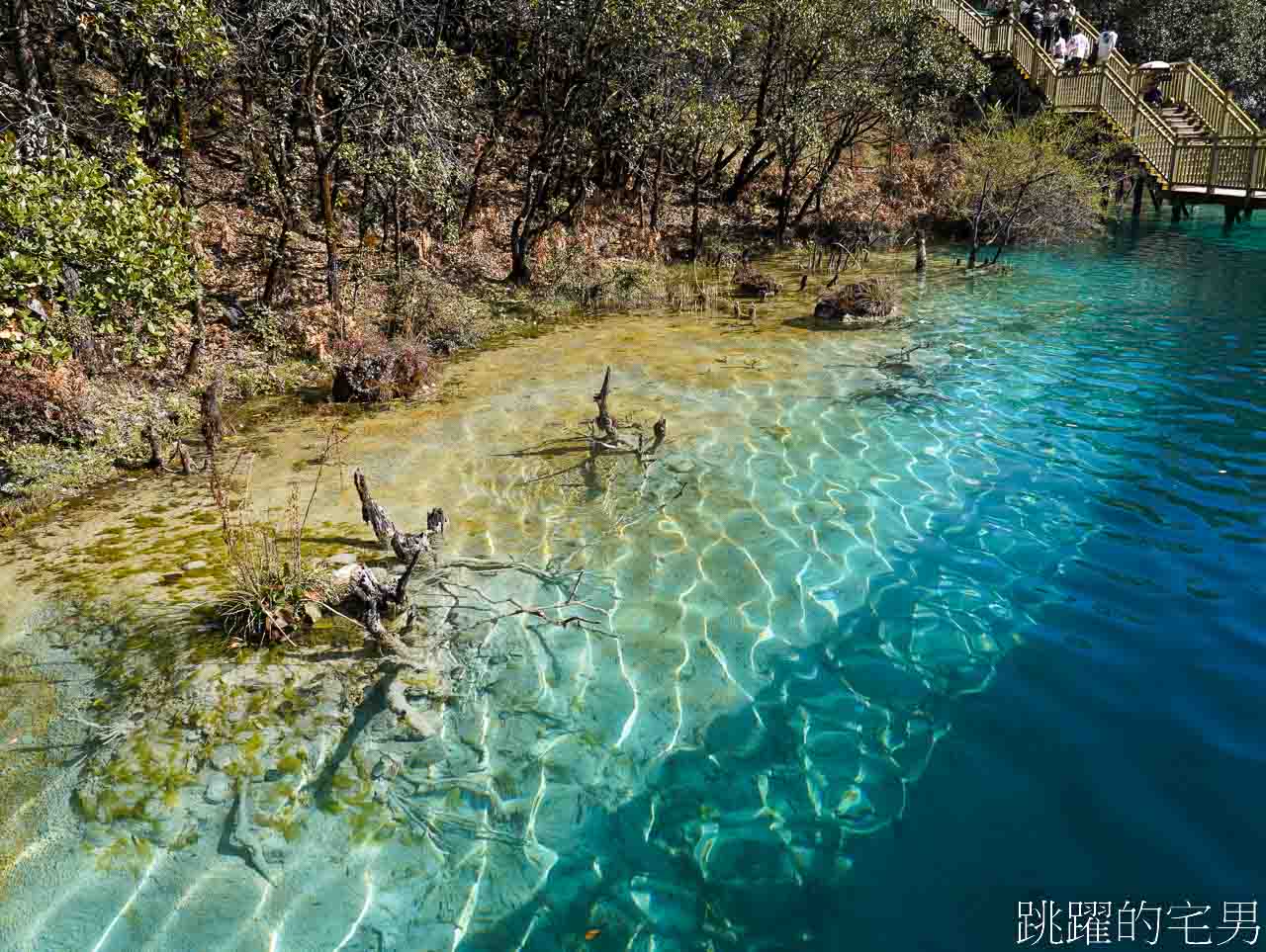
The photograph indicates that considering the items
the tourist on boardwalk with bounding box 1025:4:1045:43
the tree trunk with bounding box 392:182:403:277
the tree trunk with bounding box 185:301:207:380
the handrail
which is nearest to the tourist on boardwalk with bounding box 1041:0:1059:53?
the tourist on boardwalk with bounding box 1025:4:1045:43

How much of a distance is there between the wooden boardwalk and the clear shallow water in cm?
1589

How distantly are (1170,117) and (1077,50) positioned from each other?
384cm

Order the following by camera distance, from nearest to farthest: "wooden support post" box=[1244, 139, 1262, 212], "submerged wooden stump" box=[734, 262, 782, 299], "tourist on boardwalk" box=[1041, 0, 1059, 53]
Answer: "submerged wooden stump" box=[734, 262, 782, 299]
"wooden support post" box=[1244, 139, 1262, 212]
"tourist on boardwalk" box=[1041, 0, 1059, 53]

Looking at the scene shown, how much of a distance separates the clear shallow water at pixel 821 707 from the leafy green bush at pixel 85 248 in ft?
6.67

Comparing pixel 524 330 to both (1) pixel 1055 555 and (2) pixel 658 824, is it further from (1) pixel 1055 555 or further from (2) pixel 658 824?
(2) pixel 658 824

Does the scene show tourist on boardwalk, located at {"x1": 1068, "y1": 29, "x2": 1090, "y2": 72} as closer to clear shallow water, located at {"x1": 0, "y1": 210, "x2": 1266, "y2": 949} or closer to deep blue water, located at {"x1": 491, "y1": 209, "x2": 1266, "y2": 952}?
clear shallow water, located at {"x1": 0, "y1": 210, "x2": 1266, "y2": 949}

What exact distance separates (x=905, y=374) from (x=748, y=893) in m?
8.62

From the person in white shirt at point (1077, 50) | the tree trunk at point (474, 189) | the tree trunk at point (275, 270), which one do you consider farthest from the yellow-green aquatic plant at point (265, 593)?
the person in white shirt at point (1077, 50)

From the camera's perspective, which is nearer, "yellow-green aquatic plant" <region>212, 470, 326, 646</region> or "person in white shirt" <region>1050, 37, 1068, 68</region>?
"yellow-green aquatic plant" <region>212, 470, 326, 646</region>

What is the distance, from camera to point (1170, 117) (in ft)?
79.7

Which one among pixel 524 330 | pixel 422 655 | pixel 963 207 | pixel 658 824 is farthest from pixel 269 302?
pixel 963 207

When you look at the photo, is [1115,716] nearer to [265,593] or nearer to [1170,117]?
[265,593]

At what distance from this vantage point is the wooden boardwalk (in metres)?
20.5

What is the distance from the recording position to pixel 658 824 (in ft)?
12.6
